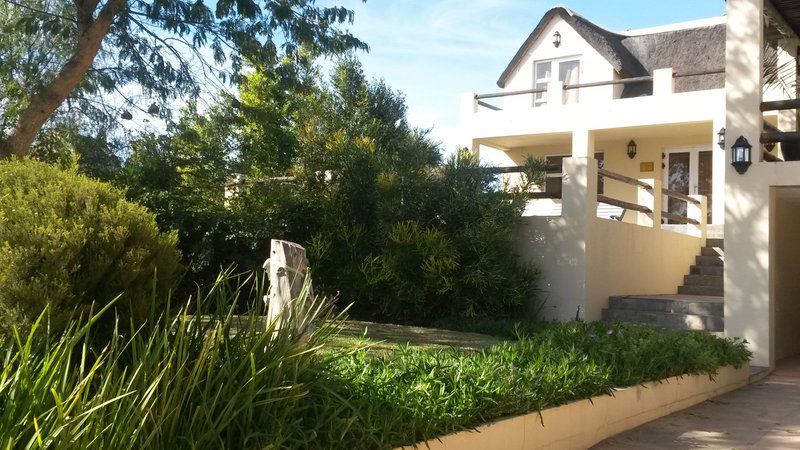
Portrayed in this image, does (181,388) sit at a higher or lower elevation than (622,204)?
lower

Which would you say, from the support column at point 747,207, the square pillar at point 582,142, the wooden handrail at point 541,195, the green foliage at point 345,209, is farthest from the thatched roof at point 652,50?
the support column at point 747,207

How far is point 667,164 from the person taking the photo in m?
19.2

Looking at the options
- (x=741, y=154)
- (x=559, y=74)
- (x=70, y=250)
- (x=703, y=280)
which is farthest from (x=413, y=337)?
(x=559, y=74)

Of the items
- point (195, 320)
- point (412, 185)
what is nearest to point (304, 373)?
point (195, 320)

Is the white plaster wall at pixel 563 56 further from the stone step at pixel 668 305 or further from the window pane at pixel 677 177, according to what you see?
the stone step at pixel 668 305

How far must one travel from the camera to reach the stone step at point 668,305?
11672 millimetres

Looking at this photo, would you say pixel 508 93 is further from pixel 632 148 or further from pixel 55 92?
pixel 55 92

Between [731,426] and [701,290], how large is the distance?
759 cm

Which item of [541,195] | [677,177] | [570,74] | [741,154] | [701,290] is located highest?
[570,74]

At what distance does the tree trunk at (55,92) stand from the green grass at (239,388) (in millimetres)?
6227

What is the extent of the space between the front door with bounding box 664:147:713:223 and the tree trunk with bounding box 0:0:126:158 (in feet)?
44.1

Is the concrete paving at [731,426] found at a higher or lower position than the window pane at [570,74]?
lower

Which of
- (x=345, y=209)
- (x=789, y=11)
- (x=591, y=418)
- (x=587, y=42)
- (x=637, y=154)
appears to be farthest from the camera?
(x=587, y=42)

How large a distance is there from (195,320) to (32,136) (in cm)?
736
